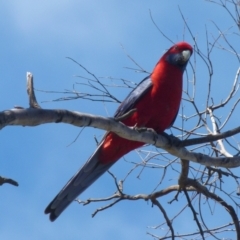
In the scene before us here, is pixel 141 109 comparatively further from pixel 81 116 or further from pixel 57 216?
pixel 81 116

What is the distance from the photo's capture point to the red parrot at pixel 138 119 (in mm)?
4527

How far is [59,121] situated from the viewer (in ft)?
9.50

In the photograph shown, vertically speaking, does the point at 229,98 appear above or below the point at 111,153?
above

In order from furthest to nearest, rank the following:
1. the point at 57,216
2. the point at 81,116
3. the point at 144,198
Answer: the point at 144,198 < the point at 57,216 < the point at 81,116

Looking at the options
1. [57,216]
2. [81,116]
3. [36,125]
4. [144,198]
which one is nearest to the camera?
[36,125]

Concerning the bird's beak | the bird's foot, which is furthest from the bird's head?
the bird's foot

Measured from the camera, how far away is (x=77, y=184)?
4.51 metres

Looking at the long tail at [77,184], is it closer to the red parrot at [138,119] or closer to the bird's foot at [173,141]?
the red parrot at [138,119]

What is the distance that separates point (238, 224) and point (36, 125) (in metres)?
2.32

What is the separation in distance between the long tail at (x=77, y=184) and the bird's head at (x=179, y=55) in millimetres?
1167

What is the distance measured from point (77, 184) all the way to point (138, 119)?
76 cm

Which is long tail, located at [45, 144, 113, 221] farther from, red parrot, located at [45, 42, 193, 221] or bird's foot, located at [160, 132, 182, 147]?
bird's foot, located at [160, 132, 182, 147]

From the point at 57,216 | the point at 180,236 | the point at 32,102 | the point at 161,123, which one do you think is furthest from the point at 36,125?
the point at 180,236

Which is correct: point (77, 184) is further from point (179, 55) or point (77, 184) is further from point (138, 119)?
point (179, 55)
